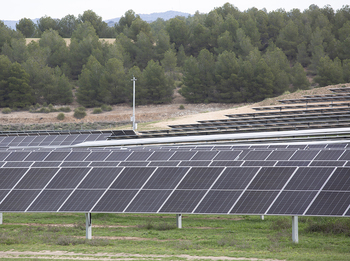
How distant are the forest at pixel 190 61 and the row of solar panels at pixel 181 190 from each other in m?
64.5

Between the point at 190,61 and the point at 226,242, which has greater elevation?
the point at 190,61

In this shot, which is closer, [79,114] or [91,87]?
[79,114]

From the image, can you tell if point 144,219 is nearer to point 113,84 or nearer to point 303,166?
point 303,166

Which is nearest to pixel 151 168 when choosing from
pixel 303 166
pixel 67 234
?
pixel 67 234

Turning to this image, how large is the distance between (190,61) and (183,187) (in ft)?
230

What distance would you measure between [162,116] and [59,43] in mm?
38748

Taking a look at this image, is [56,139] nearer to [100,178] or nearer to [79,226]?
[79,226]

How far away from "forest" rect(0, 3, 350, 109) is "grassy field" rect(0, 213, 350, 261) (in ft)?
203

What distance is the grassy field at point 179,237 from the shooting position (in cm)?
1436

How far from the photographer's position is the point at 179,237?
685 inches

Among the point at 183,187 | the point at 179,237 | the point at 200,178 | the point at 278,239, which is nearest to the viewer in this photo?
the point at 278,239

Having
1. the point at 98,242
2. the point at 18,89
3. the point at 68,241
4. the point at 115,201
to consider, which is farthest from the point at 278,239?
the point at 18,89

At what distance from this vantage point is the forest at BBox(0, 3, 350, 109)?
268ft

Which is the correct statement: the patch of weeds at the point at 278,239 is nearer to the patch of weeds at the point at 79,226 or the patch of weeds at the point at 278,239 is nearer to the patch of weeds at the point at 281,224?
the patch of weeds at the point at 281,224
